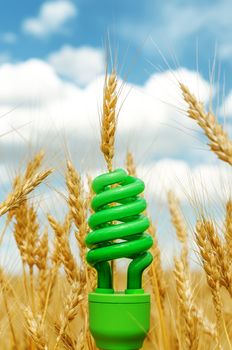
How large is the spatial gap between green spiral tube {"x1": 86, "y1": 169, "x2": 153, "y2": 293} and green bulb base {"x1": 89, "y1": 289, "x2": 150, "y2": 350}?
0.15 ft

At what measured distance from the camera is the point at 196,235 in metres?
1.84

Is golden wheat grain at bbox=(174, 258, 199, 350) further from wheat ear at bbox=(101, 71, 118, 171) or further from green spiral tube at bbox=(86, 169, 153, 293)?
wheat ear at bbox=(101, 71, 118, 171)

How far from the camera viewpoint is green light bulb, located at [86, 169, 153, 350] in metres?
1.58

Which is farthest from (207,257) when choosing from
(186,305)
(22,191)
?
(22,191)

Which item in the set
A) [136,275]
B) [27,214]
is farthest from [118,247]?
[27,214]

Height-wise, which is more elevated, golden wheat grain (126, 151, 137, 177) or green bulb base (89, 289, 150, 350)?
golden wheat grain (126, 151, 137, 177)

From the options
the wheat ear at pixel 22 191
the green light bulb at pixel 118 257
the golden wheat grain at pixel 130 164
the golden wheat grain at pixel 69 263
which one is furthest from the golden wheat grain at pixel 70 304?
the golden wheat grain at pixel 130 164

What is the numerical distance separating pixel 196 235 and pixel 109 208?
350 mm

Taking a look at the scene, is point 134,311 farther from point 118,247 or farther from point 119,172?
point 119,172

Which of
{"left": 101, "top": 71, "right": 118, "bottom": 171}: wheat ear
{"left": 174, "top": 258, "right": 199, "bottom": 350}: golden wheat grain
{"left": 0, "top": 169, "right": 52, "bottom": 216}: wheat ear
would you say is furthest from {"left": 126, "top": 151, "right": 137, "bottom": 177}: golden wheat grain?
{"left": 101, "top": 71, "right": 118, "bottom": 171}: wheat ear

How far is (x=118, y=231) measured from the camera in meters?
1.59

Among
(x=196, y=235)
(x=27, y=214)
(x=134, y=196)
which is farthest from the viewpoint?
(x=27, y=214)

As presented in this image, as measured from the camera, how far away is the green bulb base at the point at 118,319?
5.16 feet

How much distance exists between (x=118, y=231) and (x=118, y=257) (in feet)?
0.25
